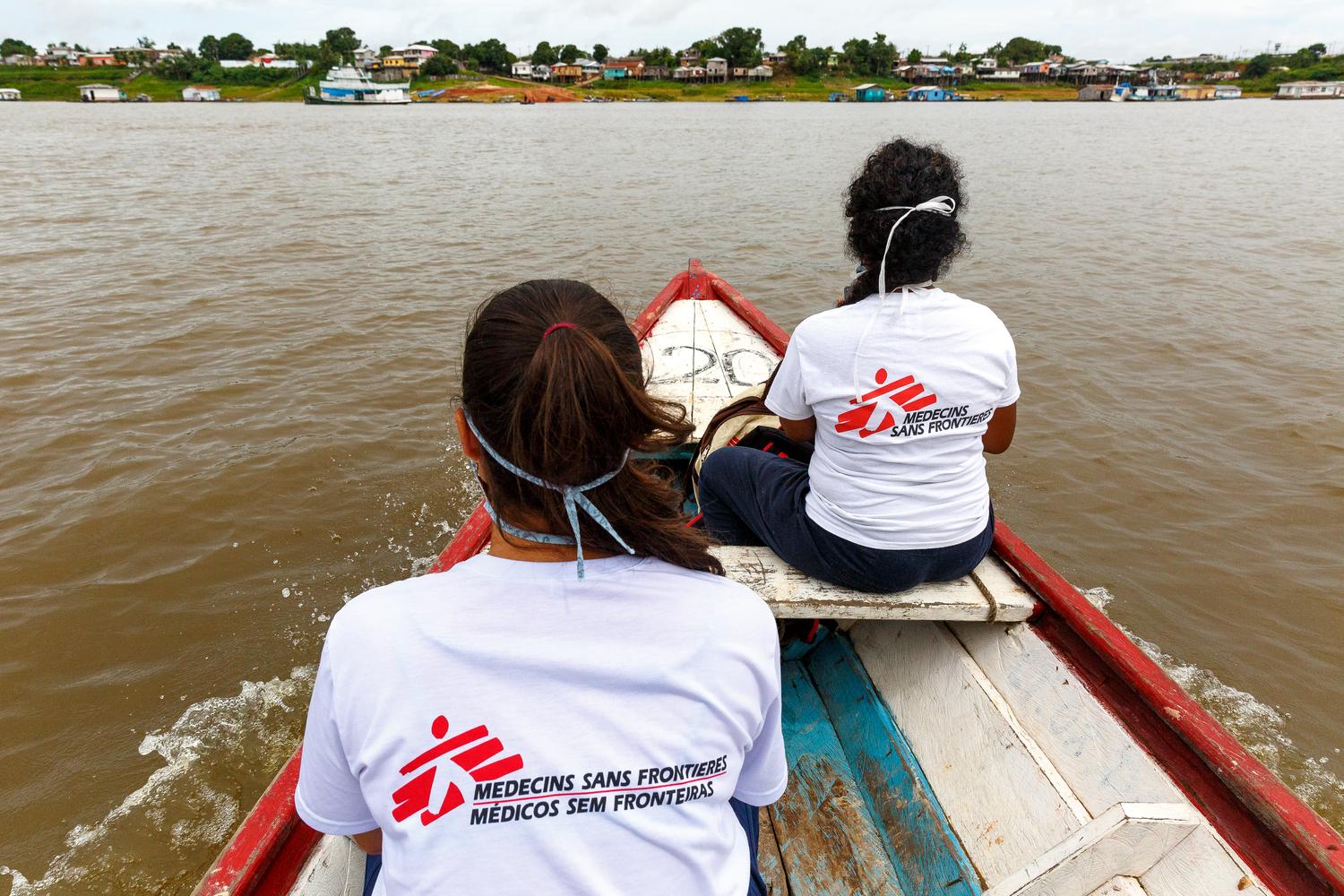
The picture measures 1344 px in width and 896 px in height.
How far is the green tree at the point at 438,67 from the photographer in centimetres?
9250

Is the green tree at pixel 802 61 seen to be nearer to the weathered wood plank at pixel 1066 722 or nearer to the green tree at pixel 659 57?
the green tree at pixel 659 57

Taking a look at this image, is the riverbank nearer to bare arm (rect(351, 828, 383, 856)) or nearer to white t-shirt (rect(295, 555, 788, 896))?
bare arm (rect(351, 828, 383, 856))

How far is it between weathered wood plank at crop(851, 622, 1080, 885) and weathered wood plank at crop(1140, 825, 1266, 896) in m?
0.21

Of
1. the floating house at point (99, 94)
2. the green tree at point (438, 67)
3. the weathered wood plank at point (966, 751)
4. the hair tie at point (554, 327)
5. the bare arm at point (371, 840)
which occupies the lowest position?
the weathered wood plank at point (966, 751)

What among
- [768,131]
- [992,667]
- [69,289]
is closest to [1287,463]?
[992,667]

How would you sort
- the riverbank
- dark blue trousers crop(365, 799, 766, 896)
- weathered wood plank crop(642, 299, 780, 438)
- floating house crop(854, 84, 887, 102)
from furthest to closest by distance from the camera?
1. floating house crop(854, 84, 887, 102)
2. the riverbank
3. weathered wood plank crop(642, 299, 780, 438)
4. dark blue trousers crop(365, 799, 766, 896)

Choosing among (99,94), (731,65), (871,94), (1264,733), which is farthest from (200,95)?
(1264,733)

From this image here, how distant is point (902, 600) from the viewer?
2.32 metres

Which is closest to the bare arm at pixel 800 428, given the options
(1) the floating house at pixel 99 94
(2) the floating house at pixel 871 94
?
(1) the floating house at pixel 99 94

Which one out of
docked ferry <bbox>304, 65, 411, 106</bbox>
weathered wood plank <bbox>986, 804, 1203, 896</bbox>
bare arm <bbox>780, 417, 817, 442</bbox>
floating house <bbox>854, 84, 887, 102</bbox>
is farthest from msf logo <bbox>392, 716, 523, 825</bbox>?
floating house <bbox>854, 84, 887, 102</bbox>

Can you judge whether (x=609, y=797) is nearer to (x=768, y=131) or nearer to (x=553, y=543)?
(x=553, y=543)

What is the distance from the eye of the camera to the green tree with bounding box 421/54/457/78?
9250cm

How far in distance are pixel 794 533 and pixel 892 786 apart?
887 mm

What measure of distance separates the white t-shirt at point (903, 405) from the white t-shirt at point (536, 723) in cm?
120
